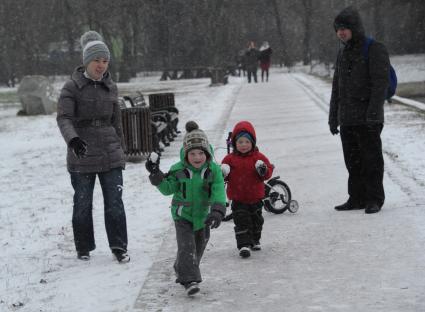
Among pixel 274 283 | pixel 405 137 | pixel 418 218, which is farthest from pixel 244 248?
pixel 405 137

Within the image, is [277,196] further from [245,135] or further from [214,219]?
[214,219]

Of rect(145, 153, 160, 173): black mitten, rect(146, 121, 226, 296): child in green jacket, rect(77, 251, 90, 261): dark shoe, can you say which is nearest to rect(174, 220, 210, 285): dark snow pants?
rect(146, 121, 226, 296): child in green jacket

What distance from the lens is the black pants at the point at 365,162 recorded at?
748 centimetres

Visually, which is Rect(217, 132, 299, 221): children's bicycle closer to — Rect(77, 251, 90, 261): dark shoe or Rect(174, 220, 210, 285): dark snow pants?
Rect(77, 251, 90, 261): dark shoe

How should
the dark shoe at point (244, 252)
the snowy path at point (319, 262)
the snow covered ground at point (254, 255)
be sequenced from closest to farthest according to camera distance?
the snowy path at point (319, 262) < the snow covered ground at point (254, 255) < the dark shoe at point (244, 252)

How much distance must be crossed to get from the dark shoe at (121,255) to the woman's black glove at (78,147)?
90cm

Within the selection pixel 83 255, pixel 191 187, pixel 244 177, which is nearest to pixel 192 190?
pixel 191 187

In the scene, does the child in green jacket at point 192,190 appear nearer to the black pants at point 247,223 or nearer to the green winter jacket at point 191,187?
the green winter jacket at point 191,187

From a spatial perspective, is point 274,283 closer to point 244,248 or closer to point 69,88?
point 244,248

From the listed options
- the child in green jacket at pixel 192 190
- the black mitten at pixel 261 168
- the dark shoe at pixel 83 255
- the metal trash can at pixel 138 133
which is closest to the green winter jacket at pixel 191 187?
the child in green jacket at pixel 192 190

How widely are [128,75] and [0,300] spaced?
145 feet

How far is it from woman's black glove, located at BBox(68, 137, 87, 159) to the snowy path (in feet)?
3.47

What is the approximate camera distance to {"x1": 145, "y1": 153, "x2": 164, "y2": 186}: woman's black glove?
5.10m

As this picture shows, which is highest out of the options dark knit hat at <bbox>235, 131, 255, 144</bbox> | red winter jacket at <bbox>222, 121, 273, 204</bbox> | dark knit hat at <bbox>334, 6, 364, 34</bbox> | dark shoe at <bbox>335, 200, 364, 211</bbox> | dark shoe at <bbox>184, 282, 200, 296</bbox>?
dark knit hat at <bbox>334, 6, 364, 34</bbox>
